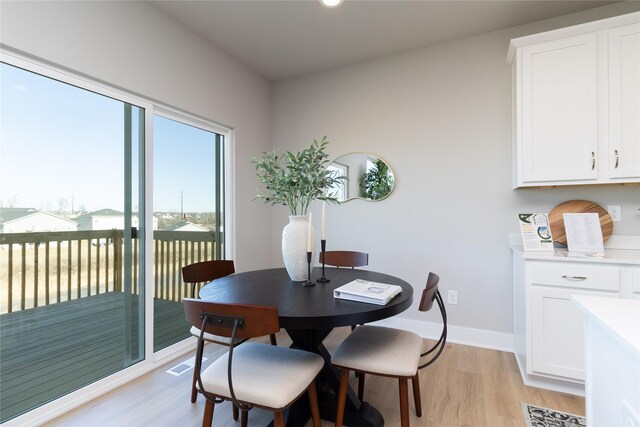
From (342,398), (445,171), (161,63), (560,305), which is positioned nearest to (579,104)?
(445,171)

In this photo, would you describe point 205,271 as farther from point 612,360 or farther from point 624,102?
point 624,102

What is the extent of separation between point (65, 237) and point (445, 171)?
296 cm

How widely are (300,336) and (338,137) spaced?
2.23 meters

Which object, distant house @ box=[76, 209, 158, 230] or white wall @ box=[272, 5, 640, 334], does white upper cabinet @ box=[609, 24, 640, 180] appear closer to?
white wall @ box=[272, 5, 640, 334]

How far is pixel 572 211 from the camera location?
2318 millimetres

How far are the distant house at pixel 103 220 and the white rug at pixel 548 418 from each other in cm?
284

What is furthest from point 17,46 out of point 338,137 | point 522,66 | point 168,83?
point 522,66

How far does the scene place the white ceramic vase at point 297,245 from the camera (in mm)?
1766

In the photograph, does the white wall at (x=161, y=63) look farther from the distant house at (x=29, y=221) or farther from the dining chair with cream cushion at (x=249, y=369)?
the dining chair with cream cushion at (x=249, y=369)

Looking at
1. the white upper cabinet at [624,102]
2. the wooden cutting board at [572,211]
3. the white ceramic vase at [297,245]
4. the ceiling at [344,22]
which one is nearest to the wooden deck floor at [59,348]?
the white ceramic vase at [297,245]

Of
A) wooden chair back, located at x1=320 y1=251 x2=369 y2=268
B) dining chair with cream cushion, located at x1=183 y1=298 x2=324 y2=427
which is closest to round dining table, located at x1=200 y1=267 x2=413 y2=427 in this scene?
dining chair with cream cushion, located at x1=183 y1=298 x2=324 y2=427

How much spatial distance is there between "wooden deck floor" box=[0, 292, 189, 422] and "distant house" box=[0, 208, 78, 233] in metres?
0.46

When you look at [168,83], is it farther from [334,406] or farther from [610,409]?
[610,409]

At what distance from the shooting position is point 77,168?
1903 millimetres
